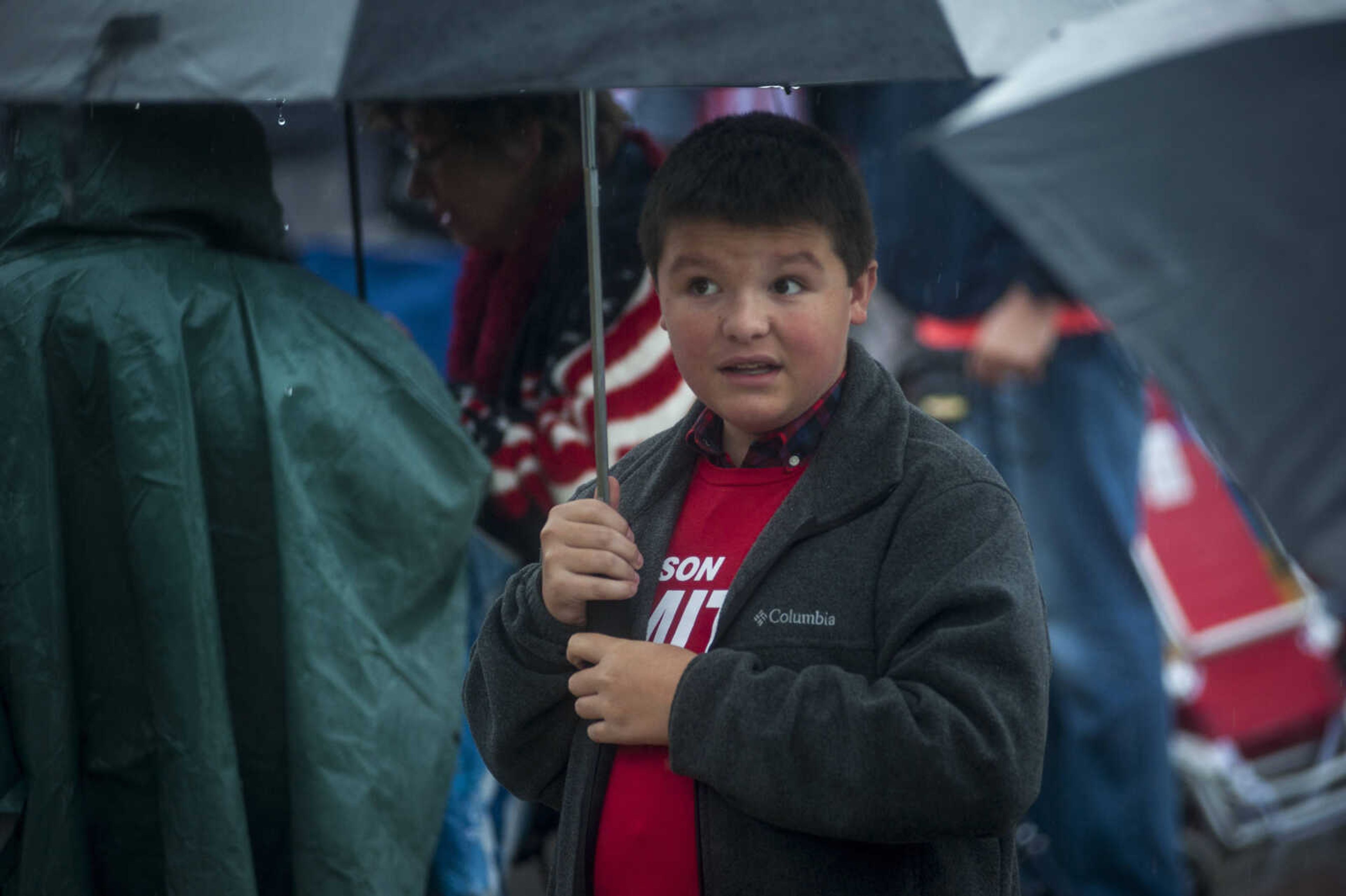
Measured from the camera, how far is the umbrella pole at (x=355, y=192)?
316cm

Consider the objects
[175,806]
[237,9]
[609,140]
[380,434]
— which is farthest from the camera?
[609,140]

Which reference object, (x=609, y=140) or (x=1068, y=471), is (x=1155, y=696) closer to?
(x=1068, y=471)

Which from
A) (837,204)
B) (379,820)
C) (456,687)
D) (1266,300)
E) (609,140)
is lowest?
(379,820)

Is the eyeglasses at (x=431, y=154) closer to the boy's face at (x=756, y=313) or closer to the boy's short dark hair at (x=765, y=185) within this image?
the boy's short dark hair at (x=765, y=185)

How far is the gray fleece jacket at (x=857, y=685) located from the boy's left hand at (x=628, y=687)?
35 mm

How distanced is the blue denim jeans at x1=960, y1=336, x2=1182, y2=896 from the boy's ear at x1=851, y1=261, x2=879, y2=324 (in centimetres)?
238

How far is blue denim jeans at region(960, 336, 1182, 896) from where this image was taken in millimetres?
4105

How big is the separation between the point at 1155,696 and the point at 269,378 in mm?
2665

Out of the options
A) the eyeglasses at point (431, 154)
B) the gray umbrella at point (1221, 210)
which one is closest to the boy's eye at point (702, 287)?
the gray umbrella at point (1221, 210)

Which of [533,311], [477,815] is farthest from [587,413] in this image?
[477,815]

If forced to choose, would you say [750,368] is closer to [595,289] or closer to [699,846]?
[595,289]

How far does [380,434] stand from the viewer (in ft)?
9.02

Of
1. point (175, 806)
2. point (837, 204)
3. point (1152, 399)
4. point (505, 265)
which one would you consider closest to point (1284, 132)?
point (837, 204)

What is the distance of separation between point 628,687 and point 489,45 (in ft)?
2.65
